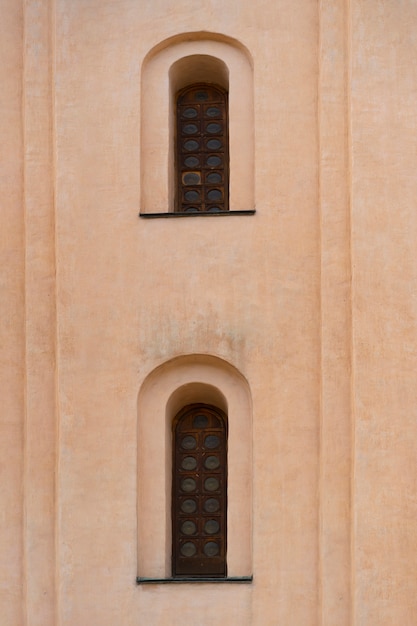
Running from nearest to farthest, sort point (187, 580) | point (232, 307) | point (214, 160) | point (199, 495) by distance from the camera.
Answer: point (187, 580)
point (232, 307)
point (199, 495)
point (214, 160)

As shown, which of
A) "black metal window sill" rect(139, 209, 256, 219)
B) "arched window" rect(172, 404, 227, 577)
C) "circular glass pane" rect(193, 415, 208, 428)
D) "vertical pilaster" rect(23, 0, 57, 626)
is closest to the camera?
"vertical pilaster" rect(23, 0, 57, 626)

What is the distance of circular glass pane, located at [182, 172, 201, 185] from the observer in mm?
17562

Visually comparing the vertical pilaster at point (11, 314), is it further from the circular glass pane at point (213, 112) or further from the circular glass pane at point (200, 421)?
the circular glass pane at point (213, 112)

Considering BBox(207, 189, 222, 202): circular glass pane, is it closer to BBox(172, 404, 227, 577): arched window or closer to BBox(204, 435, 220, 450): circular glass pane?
BBox(172, 404, 227, 577): arched window

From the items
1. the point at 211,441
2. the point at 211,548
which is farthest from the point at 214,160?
the point at 211,548

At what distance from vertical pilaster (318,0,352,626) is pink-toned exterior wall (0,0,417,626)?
2 centimetres

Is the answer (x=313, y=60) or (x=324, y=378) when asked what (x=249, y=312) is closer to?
(x=324, y=378)

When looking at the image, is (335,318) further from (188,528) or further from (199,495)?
(188,528)

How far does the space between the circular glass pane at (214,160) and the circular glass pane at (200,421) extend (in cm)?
221

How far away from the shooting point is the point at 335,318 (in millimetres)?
16625

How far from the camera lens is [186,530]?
16.8 meters

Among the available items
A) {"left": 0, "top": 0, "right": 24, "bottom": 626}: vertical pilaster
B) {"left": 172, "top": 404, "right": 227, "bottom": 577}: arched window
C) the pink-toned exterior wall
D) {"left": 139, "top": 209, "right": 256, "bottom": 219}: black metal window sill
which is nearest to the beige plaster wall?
the pink-toned exterior wall

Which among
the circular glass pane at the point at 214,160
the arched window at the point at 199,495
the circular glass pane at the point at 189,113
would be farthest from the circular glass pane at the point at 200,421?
the circular glass pane at the point at 189,113

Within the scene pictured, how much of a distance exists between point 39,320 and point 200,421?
5.33ft
